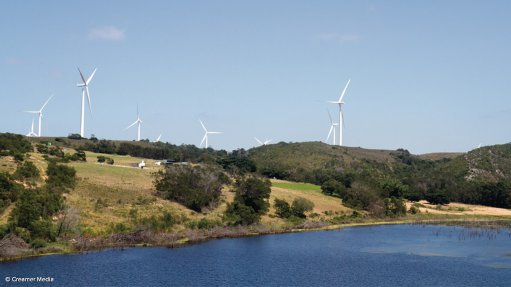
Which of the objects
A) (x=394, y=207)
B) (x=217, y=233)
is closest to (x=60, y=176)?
(x=217, y=233)

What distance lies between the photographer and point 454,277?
60.9 m

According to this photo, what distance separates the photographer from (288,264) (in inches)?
2606

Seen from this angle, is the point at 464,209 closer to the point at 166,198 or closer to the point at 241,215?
the point at 241,215

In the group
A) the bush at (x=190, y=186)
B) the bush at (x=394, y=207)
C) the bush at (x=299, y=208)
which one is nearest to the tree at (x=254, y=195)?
the bush at (x=190, y=186)

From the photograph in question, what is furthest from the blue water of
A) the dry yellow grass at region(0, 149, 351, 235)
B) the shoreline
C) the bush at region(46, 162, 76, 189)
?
the bush at region(46, 162, 76, 189)

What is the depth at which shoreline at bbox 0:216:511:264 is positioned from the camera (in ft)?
232

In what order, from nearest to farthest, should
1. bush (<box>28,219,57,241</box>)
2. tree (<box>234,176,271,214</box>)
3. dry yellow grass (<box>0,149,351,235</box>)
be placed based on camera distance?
bush (<box>28,219,57,241</box>)
dry yellow grass (<box>0,149,351,235</box>)
tree (<box>234,176,271,214</box>)

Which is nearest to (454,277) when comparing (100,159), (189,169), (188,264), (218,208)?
(188,264)

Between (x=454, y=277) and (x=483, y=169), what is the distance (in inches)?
5855

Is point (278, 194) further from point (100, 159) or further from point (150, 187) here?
point (100, 159)

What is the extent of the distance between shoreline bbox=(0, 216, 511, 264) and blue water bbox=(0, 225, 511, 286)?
2.54 metres

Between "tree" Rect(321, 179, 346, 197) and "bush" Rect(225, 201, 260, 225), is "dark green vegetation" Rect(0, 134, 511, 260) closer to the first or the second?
"bush" Rect(225, 201, 260, 225)

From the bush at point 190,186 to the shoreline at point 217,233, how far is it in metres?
12.0

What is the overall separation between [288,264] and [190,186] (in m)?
46.5
